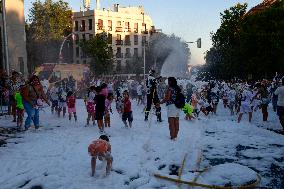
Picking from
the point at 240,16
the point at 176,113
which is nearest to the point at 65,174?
the point at 176,113

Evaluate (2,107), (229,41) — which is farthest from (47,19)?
(2,107)

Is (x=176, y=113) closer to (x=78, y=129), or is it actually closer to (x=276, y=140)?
(x=276, y=140)

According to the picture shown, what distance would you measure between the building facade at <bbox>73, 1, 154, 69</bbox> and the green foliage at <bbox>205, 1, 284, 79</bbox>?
1057 inches

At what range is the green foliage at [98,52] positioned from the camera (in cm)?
5931

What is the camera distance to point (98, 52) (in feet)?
195

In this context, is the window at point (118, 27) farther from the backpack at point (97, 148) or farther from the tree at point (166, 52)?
the backpack at point (97, 148)

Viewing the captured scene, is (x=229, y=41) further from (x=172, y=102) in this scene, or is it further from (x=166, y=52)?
(x=172, y=102)

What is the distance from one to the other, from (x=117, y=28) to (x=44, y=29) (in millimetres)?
23456

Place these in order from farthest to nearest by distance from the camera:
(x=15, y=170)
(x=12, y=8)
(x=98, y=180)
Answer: (x=12, y=8) → (x=15, y=170) → (x=98, y=180)

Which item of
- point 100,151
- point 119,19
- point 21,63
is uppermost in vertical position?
point 119,19

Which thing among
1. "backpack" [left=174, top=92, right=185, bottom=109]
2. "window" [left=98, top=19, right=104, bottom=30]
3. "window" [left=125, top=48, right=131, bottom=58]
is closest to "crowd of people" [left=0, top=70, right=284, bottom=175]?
"backpack" [left=174, top=92, right=185, bottom=109]

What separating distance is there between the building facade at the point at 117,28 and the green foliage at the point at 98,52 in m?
14.7

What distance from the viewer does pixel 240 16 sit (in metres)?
52.5

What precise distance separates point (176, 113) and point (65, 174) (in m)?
4.53
